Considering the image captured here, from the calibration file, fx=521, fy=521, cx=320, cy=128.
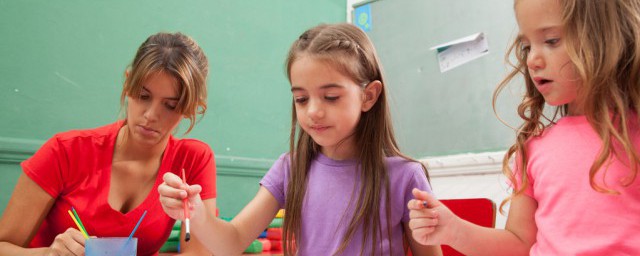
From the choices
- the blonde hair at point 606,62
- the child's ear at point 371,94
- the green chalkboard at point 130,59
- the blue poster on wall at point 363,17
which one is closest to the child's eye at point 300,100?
the child's ear at point 371,94

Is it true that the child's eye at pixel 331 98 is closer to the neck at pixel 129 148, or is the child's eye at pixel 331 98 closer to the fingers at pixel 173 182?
the fingers at pixel 173 182

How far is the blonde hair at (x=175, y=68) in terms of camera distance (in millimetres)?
1336

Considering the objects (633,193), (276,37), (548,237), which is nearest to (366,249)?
(548,237)

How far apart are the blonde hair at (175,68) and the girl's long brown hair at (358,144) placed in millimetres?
283

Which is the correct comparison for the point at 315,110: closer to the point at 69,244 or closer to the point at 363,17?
the point at 69,244

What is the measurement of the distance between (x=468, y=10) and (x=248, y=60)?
111 centimetres

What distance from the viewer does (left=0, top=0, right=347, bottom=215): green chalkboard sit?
5.99ft

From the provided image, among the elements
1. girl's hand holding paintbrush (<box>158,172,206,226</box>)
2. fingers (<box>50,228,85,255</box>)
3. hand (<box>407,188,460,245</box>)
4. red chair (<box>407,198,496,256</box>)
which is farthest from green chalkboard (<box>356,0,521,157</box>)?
fingers (<box>50,228,85,255</box>)

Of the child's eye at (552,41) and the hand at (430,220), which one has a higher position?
the child's eye at (552,41)

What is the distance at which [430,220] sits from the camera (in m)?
0.96

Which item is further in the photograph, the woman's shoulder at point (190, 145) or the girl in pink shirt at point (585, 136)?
the woman's shoulder at point (190, 145)

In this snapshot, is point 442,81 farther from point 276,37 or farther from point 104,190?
point 104,190

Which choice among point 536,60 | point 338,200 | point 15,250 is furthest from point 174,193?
point 536,60

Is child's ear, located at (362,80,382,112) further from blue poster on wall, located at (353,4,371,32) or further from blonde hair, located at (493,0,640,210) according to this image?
blue poster on wall, located at (353,4,371,32)
